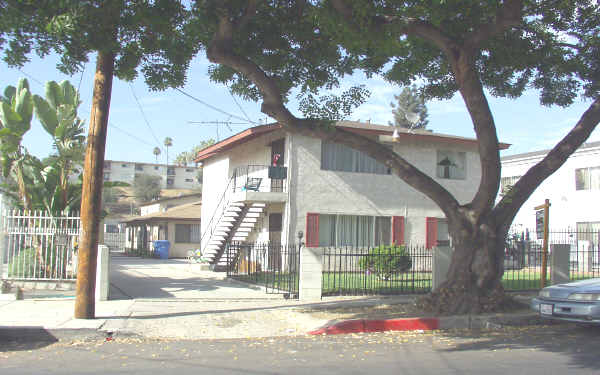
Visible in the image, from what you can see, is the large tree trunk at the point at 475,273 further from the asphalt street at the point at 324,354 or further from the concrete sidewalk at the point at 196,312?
the asphalt street at the point at 324,354

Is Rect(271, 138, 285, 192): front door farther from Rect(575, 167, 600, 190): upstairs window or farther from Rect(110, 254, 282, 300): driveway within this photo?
Rect(575, 167, 600, 190): upstairs window

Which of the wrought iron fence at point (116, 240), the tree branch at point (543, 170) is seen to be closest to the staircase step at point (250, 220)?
the tree branch at point (543, 170)

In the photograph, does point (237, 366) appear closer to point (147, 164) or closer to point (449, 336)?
point (449, 336)

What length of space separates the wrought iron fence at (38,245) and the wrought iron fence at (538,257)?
11.6 metres

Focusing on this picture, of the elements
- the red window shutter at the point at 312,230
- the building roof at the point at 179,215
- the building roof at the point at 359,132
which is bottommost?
the red window shutter at the point at 312,230

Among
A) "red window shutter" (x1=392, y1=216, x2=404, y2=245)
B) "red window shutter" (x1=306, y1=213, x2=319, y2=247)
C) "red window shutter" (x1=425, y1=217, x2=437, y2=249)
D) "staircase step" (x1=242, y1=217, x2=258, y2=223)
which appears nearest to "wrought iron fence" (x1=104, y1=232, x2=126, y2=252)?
"staircase step" (x1=242, y1=217, x2=258, y2=223)

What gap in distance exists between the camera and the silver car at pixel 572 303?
8945 millimetres

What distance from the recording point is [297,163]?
20453 millimetres

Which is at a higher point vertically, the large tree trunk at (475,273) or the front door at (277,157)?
the front door at (277,157)

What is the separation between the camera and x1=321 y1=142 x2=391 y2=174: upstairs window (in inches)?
829

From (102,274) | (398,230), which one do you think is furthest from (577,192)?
(102,274)

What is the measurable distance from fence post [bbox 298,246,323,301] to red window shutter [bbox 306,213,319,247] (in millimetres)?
7260

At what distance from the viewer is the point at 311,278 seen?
13102 millimetres

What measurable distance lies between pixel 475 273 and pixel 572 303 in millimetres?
2025
